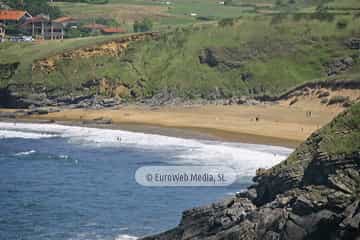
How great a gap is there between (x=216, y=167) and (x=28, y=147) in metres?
18.0

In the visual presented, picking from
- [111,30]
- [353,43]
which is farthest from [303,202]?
[111,30]

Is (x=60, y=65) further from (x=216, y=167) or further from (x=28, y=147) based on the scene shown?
(x=216, y=167)

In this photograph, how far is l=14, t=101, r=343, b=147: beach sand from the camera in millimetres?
58219

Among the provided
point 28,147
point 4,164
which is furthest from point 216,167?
point 28,147

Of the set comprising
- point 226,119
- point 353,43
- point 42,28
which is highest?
point 353,43

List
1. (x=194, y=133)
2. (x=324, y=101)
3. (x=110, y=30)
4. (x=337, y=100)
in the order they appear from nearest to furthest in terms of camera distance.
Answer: (x=194, y=133) → (x=337, y=100) → (x=324, y=101) → (x=110, y=30)

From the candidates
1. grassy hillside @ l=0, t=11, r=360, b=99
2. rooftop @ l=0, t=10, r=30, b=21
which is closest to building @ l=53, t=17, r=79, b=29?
rooftop @ l=0, t=10, r=30, b=21

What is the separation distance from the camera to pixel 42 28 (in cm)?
10762

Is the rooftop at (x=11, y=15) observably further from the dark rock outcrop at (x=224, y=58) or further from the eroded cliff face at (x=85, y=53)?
the dark rock outcrop at (x=224, y=58)

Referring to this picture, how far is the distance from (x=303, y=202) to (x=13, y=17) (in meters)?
89.6

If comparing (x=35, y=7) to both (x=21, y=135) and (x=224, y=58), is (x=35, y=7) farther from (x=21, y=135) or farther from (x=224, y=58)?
(x=21, y=135)

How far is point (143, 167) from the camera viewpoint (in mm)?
50000

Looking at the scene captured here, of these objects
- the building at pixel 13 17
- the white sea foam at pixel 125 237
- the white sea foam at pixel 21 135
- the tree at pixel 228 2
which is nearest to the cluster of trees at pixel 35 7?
the building at pixel 13 17

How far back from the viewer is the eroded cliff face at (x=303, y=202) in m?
22.4
